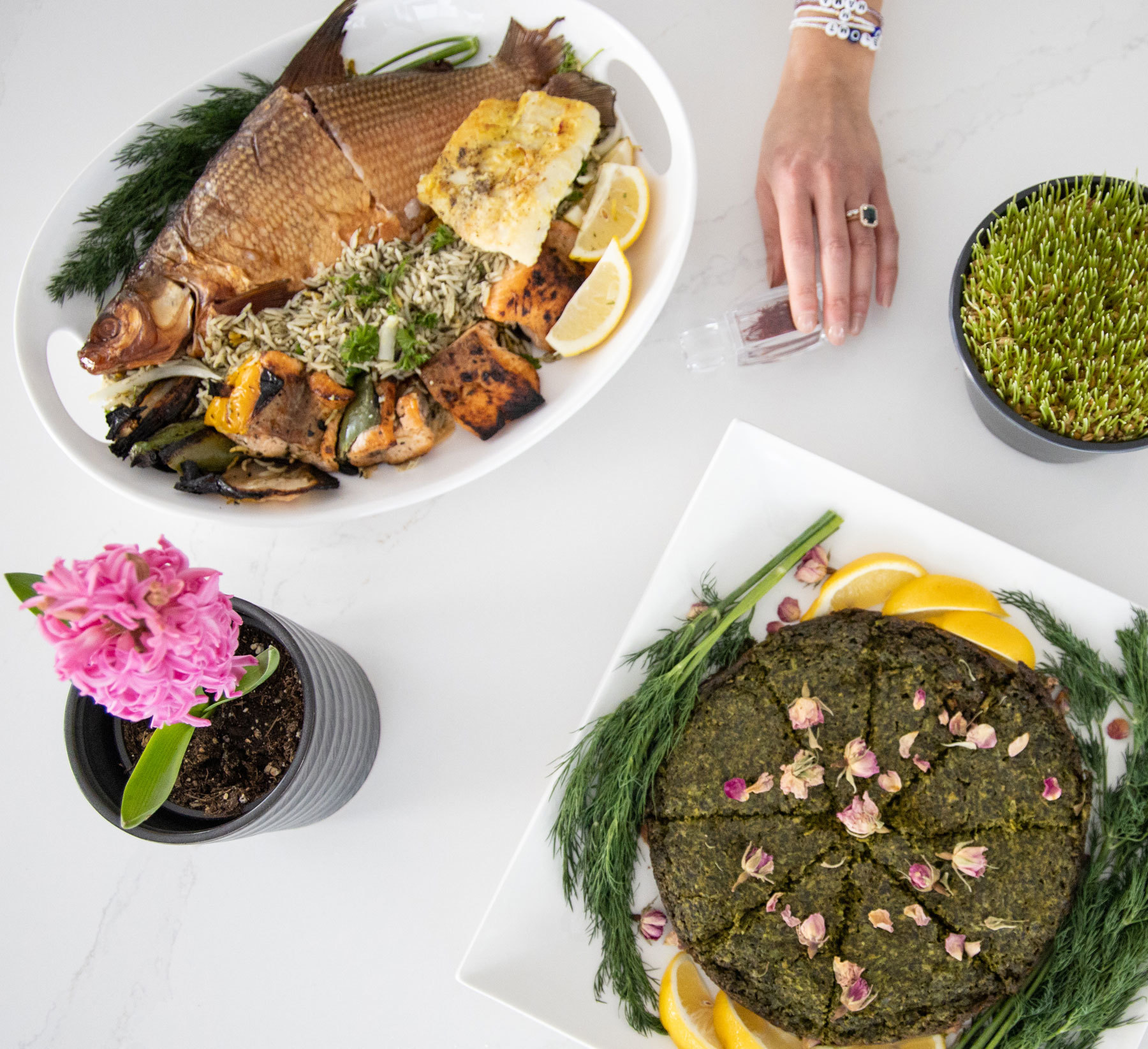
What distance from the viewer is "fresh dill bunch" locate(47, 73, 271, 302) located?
1.55 meters

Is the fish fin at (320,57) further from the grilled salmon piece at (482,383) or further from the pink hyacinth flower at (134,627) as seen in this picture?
the pink hyacinth flower at (134,627)

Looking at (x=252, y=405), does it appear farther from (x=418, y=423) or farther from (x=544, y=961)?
(x=544, y=961)

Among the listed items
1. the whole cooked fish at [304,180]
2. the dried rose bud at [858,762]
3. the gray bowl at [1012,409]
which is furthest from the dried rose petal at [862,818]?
the whole cooked fish at [304,180]

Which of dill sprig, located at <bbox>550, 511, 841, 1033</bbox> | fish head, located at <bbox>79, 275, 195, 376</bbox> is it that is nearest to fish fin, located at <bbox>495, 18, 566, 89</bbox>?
fish head, located at <bbox>79, 275, 195, 376</bbox>

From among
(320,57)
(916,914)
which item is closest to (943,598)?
(916,914)

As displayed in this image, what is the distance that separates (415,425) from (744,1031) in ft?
3.75

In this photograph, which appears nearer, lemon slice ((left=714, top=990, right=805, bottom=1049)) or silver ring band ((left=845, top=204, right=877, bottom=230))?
lemon slice ((left=714, top=990, right=805, bottom=1049))

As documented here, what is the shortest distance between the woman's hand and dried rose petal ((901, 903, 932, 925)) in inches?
38.3

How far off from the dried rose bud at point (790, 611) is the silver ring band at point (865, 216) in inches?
28.1

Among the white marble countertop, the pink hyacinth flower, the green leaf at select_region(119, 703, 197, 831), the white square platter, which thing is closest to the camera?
the pink hyacinth flower

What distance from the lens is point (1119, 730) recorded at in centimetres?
142

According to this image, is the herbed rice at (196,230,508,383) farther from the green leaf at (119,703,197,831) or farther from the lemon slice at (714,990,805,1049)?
the lemon slice at (714,990,805,1049)

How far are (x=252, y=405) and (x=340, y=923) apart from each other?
1.00 meters

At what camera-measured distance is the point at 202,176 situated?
1570mm
